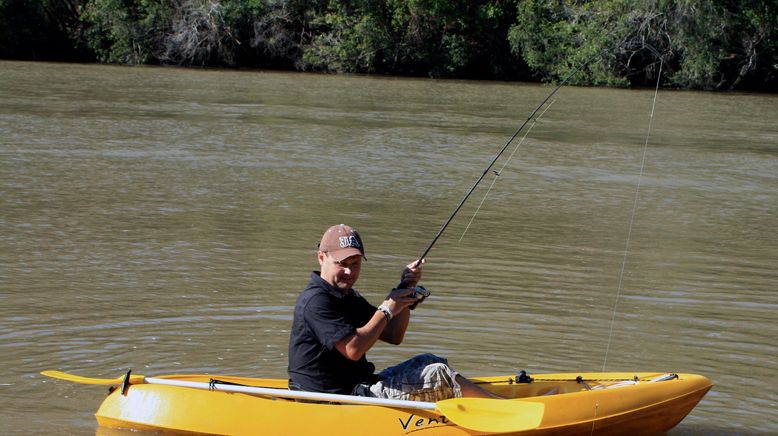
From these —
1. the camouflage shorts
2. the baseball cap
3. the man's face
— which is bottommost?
the camouflage shorts

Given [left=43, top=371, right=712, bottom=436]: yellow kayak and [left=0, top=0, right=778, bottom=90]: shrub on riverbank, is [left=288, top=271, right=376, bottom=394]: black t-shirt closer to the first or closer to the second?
[left=43, top=371, right=712, bottom=436]: yellow kayak

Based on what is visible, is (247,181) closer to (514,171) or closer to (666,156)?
(514,171)

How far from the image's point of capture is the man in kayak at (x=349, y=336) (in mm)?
5008

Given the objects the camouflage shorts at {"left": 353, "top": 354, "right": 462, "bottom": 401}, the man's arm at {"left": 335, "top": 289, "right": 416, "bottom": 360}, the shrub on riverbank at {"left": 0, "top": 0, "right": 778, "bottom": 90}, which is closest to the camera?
the man's arm at {"left": 335, "top": 289, "right": 416, "bottom": 360}

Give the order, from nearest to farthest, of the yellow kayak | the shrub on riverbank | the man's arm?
the man's arm < the yellow kayak < the shrub on riverbank

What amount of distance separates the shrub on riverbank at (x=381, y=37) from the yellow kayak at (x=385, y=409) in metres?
29.4

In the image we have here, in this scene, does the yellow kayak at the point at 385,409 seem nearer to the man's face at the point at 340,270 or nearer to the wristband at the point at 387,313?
the wristband at the point at 387,313

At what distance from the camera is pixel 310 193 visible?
515 inches

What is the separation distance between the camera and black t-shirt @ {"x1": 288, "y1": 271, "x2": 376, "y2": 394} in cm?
500

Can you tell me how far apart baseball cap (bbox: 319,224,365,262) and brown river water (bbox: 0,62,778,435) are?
186 centimetres

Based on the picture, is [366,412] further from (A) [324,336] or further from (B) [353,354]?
(A) [324,336]

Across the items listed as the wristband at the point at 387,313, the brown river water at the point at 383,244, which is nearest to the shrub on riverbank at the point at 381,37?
the brown river water at the point at 383,244

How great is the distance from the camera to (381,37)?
3706 cm

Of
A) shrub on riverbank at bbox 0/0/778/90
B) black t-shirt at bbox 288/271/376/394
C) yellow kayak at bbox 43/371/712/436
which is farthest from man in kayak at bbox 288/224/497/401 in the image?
shrub on riverbank at bbox 0/0/778/90
